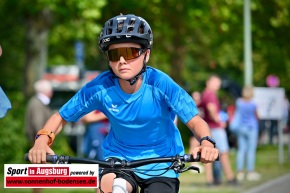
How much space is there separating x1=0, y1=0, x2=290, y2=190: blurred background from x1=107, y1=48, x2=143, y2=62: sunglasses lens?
10.2m

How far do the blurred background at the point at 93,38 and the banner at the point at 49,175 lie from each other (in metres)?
10.7

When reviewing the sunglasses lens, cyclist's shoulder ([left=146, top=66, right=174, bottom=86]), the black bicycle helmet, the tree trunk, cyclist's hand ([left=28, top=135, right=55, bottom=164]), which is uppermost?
the tree trunk

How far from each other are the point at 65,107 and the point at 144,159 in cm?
77

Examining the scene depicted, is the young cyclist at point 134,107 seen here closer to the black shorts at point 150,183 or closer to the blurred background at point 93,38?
the black shorts at point 150,183

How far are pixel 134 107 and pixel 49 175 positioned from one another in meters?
1.02

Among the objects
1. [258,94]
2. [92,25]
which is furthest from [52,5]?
[258,94]

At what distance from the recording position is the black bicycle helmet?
226 inches

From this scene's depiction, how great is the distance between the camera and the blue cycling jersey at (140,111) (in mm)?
5945

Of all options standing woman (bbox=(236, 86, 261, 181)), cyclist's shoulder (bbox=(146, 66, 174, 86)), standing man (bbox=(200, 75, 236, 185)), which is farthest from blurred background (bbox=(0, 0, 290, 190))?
cyclist's shoulder (bbox=(146, 66, 174, 86))

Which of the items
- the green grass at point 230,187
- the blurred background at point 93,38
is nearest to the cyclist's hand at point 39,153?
the green grass at point 230,187

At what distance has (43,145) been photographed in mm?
5629

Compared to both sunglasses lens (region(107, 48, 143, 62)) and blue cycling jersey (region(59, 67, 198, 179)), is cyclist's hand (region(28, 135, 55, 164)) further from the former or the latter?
sunglasses lens (region(107, 48, 143, 62))

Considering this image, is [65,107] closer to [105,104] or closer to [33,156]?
[105,104]

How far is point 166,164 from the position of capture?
5.97m
